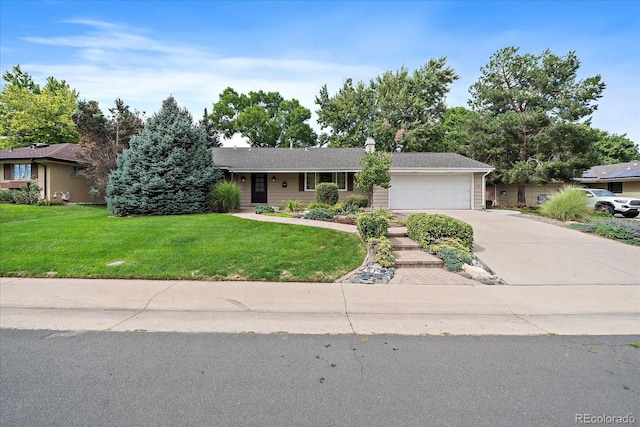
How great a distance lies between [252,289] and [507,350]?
4.01 meters

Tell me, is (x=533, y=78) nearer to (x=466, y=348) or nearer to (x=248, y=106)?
(x=466, y=348)

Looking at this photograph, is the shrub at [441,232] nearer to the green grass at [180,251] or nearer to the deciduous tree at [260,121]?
the green grass at [180,251]

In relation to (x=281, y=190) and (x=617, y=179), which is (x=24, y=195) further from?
(x=617, y=179)

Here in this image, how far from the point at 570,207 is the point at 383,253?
10848 mm

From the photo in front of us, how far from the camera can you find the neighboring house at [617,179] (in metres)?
25.4

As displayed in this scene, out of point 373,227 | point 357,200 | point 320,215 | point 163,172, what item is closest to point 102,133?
point 163,172

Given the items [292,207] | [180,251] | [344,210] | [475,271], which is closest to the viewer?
[475,271]

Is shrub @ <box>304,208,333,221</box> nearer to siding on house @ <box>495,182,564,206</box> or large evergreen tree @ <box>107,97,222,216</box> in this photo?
large evergreen tree @ <box>107,97,222,216</box>

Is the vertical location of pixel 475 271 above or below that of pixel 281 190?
below

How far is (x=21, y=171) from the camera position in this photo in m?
20.8

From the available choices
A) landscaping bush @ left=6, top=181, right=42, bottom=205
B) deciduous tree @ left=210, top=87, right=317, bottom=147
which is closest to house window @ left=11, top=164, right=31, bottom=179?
landscaping bush @ left=6, top=181, right=42, bottom=205

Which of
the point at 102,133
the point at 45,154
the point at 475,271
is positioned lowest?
the point at 475,271

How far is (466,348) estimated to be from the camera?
3512mm

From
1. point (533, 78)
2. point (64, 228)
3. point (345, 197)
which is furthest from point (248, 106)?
point (64, 228)
